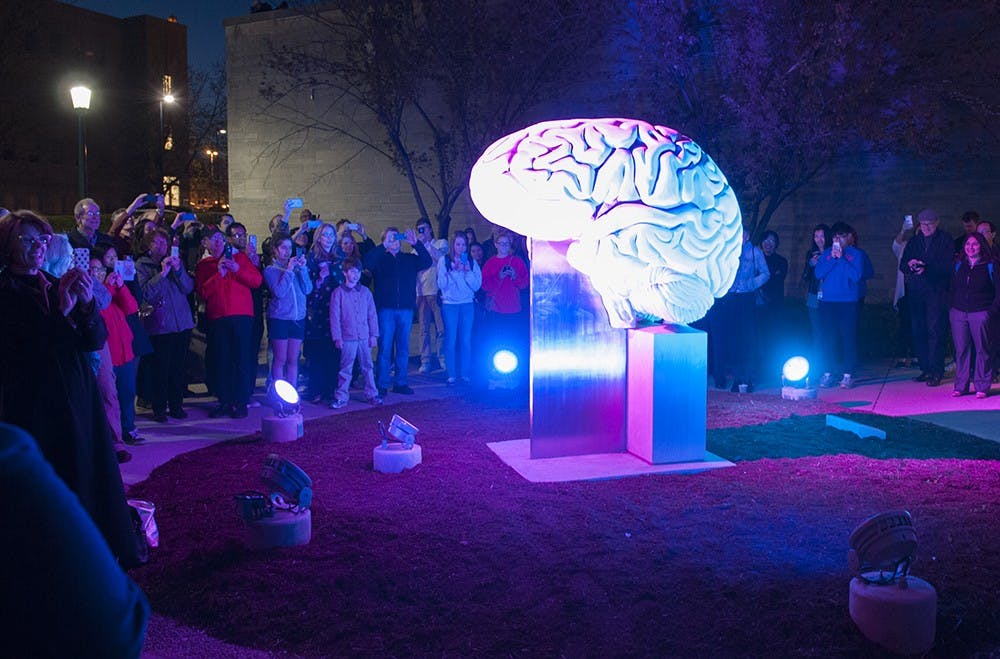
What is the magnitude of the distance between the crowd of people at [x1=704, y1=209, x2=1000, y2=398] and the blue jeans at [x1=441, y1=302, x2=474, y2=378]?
2965mm

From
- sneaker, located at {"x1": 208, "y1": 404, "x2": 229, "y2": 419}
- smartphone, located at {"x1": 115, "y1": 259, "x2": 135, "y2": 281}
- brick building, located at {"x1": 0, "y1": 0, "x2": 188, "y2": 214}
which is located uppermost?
brick building, located at {"x1": 0, "y1": 0, "x2": 188, "y2": 214}

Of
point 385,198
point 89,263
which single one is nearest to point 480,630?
point 89,263

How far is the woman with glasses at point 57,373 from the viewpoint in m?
4.20

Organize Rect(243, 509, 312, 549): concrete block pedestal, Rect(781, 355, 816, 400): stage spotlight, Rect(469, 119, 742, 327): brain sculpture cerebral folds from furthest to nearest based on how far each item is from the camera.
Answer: Rect(781, 355, 816, 400): stage spotlight
Rect(469, 119, 742, 327): brain sculpture cerebral folds
Rect(243, 509, 312, 549): concrete block pedestal

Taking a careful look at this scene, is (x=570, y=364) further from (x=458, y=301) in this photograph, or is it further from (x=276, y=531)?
(x=458, y=301)

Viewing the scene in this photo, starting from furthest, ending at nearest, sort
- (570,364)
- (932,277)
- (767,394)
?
(932,277) → (767,394) → (570,364)

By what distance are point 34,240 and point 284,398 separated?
3707 millimetres

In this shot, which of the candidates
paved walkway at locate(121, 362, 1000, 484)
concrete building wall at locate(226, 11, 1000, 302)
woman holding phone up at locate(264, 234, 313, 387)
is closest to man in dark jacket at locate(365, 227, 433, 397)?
paved walkway at locate(121, 362, 1000, 484)

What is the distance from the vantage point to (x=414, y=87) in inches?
603

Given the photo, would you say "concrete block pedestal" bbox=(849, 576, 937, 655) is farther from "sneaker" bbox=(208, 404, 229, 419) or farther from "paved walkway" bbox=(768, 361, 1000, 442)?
"sneaker" bbox=(208, 404, 229, 419)

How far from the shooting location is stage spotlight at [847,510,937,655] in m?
4.17

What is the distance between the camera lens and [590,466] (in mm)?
7527

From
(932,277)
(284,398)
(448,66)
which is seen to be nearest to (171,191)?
(448,66)

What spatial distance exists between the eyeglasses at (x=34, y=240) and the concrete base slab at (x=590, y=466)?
12.7ft
